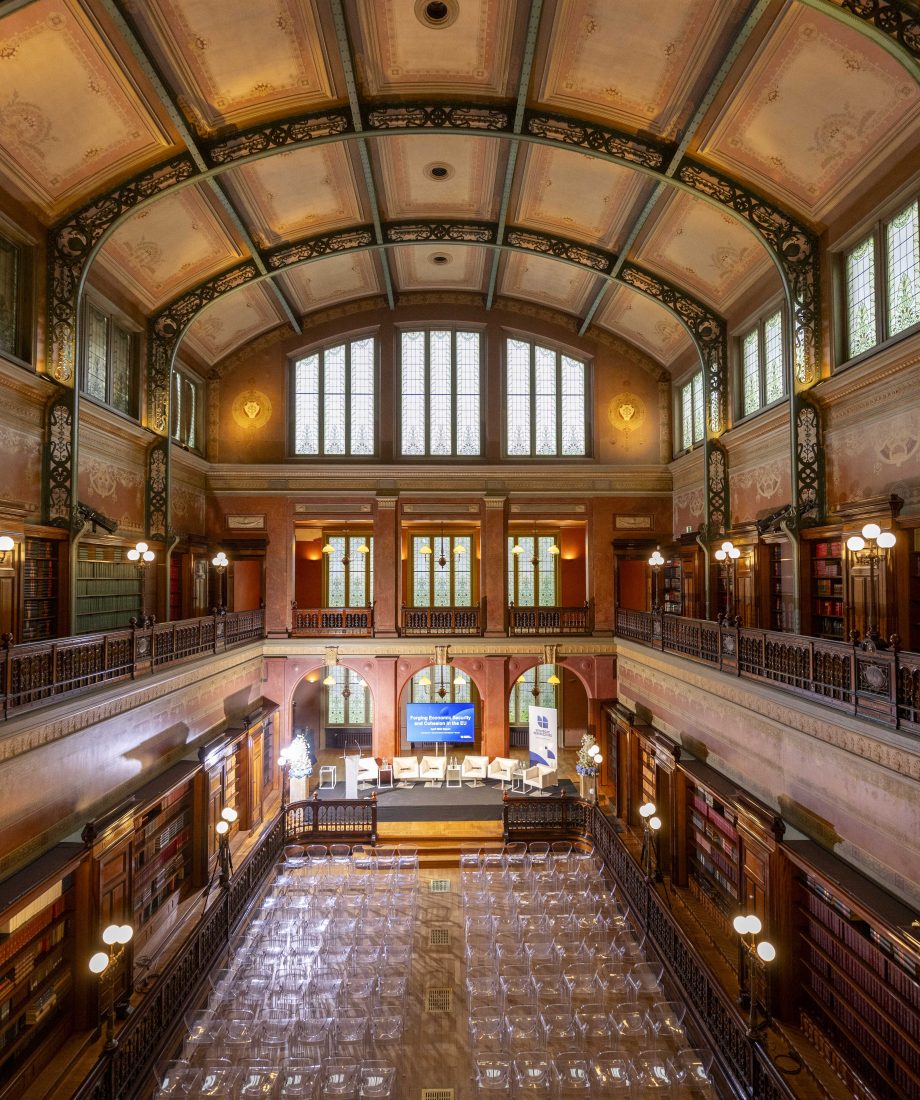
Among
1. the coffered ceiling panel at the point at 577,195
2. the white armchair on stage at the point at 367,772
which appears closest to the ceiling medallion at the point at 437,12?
the coffered ceiling panel at the point at 577,195

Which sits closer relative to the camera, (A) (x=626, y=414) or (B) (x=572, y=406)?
(A) (x=626, y=414)

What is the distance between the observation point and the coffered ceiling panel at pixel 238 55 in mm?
8977

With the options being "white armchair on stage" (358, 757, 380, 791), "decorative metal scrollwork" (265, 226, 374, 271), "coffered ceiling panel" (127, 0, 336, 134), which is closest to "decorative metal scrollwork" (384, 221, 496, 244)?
"decorative metal scrollwork" (265, 226, 374, 271)

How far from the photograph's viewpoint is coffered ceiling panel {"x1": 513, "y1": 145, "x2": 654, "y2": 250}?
1261 cm

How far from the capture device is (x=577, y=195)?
13.6 m

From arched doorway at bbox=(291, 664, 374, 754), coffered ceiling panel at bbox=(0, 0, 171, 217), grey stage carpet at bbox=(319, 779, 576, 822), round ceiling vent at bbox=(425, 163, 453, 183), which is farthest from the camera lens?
arched doorway at bbox=(291, 664, 374, 754)

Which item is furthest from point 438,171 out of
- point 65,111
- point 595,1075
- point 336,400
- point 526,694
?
point 526,694

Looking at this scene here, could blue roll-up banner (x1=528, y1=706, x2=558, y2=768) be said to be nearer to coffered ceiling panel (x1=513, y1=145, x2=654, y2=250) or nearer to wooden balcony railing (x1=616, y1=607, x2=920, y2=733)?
wooden balcony railing (x1=616, y1=607, x2=920, y2=733)

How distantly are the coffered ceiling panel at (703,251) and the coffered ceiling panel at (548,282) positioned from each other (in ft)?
7.53

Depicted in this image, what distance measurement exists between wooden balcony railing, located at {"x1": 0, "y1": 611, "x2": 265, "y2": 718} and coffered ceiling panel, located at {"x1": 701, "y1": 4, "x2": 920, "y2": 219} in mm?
12084

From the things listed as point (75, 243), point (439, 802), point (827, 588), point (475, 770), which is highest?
point (75, 243)

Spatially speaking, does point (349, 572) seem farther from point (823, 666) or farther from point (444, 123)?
point (823, 666)

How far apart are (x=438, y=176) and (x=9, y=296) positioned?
326 inches

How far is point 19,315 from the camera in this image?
1030 centimetres
